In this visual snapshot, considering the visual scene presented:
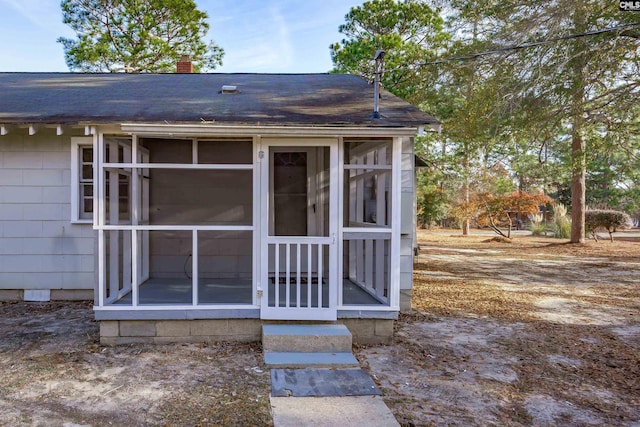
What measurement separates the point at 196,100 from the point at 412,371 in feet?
13.2

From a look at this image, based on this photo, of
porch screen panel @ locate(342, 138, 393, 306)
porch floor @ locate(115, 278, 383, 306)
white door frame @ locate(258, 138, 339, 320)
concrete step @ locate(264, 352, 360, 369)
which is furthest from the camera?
porch screen panel @ locate(342, 138, 393, 306)

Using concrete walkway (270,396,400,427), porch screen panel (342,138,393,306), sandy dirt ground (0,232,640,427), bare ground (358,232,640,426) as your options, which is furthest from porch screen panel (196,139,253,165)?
concrete walkway (270,396,400,427)

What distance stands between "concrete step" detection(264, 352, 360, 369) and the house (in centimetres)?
53

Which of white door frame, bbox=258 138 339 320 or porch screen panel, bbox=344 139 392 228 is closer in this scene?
white door frame, bbox=258 138 339 320

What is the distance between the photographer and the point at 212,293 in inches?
221

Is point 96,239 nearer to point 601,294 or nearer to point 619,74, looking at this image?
point 601,294

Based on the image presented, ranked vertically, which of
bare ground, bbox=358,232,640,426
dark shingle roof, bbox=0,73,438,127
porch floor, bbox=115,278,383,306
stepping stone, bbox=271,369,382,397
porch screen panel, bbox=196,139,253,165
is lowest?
bare ground, bbox=358,232,640,426

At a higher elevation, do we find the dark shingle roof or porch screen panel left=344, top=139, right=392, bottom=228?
the dark shingle roof

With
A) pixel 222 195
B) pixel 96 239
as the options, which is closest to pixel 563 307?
pixel 222 195

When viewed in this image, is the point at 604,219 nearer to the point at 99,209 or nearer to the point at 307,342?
the point at 307,342

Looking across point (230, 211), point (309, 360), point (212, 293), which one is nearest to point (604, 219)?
point (230, 211)

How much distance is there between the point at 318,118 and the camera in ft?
15.9

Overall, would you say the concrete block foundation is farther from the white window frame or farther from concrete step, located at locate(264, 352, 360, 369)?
the white window frame

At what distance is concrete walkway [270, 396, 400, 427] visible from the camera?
308cm
